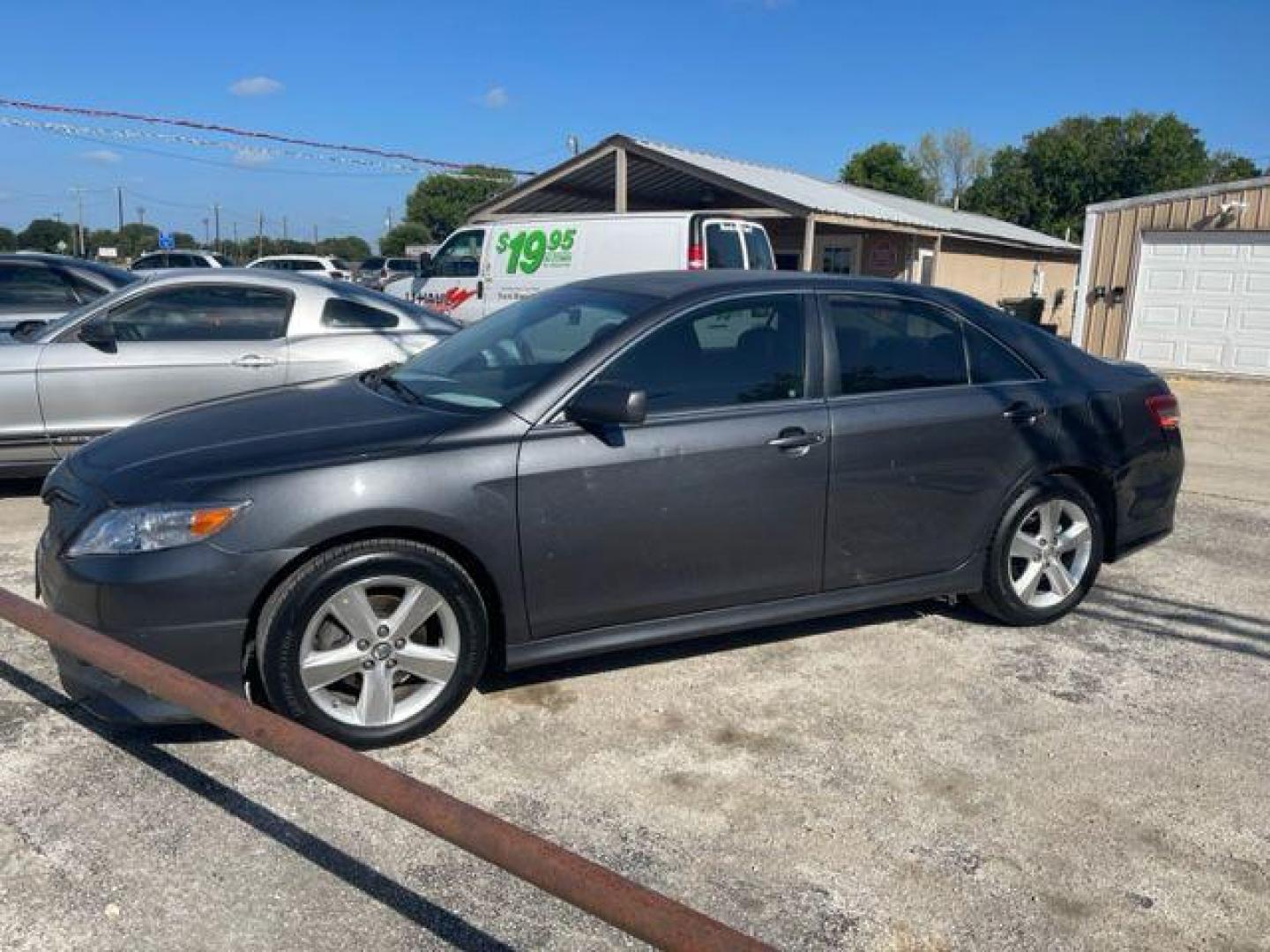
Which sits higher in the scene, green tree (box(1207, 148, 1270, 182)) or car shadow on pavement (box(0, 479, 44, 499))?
green tree (box(1207, 148, 1270, 182))

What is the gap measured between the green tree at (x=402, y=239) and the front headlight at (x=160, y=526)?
262 ft

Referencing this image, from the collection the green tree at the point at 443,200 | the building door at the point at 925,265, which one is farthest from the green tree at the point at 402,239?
the building door at the point at 925,265

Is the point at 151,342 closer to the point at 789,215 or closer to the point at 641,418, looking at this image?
the point at 641,418

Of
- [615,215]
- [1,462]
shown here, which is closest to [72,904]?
[1,462]

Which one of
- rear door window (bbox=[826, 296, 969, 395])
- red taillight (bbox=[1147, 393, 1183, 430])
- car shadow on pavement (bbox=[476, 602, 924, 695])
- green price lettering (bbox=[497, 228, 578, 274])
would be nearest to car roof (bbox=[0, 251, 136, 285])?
car shadow on pavement (bbox=[476, 602, 924, 695])

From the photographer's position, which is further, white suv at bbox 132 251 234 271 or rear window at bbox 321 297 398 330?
white suv at bbox 132 251 234 271

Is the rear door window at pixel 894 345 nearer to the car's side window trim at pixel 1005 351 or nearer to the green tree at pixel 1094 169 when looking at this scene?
the car's side window trim at pixel 1005 351

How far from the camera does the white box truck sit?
13.9 m

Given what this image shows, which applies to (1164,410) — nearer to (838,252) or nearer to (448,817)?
(448,817)

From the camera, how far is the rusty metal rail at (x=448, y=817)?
5.65ft

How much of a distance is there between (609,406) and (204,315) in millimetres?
4269

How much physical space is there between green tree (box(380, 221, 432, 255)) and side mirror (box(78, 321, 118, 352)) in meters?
76.4

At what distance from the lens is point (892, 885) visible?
8.97ft

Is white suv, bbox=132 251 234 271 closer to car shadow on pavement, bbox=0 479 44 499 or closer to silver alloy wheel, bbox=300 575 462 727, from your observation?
car shadow on pavement, bbox=0 479 44 499
